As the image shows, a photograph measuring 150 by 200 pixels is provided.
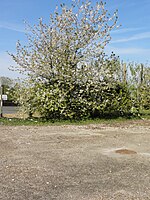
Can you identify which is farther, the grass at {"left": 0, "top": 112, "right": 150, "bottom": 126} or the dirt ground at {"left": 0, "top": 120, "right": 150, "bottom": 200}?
the grass at {"left": 0, "top": 112, "right": 150, "bottom": 126}

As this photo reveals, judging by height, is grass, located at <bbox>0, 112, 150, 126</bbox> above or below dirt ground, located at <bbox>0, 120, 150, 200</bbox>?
above

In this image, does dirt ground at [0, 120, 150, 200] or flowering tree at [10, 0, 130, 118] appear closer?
dirt ground at [0, 120, 150, 200]

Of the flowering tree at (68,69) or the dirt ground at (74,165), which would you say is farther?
the flowering tree at (68,69)

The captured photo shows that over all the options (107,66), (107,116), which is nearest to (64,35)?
(107,66)

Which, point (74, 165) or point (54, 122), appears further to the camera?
point (54, 122)

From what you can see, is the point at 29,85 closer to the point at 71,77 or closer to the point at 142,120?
the point at 71,77

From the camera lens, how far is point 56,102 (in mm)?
10867

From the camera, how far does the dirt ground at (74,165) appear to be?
11.7 ft

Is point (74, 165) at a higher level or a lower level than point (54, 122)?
lower

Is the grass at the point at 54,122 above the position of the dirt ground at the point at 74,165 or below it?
above

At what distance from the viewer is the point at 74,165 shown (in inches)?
191

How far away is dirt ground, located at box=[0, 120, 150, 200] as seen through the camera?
357 cm

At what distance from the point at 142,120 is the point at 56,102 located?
409 cm

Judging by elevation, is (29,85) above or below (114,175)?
above
